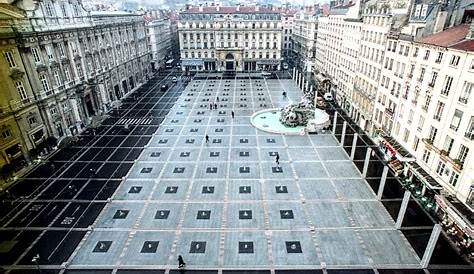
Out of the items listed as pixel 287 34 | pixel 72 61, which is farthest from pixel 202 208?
pixel 287 34

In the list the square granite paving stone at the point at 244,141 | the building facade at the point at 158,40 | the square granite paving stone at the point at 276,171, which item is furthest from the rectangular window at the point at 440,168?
the building facade at the point at 158,40

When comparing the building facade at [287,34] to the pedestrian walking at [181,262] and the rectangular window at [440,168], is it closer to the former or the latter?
the rectangular window at [440,168]

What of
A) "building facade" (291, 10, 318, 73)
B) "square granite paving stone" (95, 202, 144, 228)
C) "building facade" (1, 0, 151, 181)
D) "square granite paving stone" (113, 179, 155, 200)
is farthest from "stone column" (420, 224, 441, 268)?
"building facade" (291, 10, 318, 73)

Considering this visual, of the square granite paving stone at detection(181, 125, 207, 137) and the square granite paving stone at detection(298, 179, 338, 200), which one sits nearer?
the square granite paving stone at detection(298, 179, 338, 200)

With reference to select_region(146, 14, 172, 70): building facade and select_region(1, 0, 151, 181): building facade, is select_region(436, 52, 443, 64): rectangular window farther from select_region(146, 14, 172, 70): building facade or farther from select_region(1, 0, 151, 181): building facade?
select_region(146, 14, 172, 70): building facade

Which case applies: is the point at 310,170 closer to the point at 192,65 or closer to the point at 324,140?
the point at 324,140
